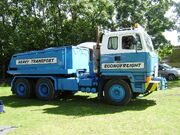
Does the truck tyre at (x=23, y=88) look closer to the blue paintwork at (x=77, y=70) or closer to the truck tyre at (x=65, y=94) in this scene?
the blue paintwork at (x=77, y=70)

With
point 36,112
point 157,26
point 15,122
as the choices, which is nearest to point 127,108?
point 36,112

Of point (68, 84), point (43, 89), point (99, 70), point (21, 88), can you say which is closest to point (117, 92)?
point (99, 70)

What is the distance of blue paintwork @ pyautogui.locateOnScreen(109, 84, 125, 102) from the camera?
29.6 feet

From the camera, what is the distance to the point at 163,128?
581 cm

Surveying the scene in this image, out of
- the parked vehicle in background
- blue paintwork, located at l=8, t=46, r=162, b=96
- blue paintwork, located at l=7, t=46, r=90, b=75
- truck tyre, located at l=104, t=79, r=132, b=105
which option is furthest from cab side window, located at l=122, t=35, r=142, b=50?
the parked vehicle in background

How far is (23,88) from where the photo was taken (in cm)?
1187

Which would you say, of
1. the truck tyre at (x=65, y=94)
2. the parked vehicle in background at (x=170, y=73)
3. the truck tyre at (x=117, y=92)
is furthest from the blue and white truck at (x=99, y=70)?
the parked vehicle in background at (x=170, y=73)

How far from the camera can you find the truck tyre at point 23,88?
1161 cm

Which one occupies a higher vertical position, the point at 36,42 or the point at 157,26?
the point at 157,26

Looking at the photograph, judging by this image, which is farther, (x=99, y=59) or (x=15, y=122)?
(x=99, y=59)

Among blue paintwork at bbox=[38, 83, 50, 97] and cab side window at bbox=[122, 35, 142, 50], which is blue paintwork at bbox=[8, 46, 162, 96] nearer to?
blue paintwork at bbox=[38, 83, 50, 97]

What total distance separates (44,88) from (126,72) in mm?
4400

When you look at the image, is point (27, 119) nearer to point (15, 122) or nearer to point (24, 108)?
point (15, 122)

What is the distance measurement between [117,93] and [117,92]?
0.04 meters
